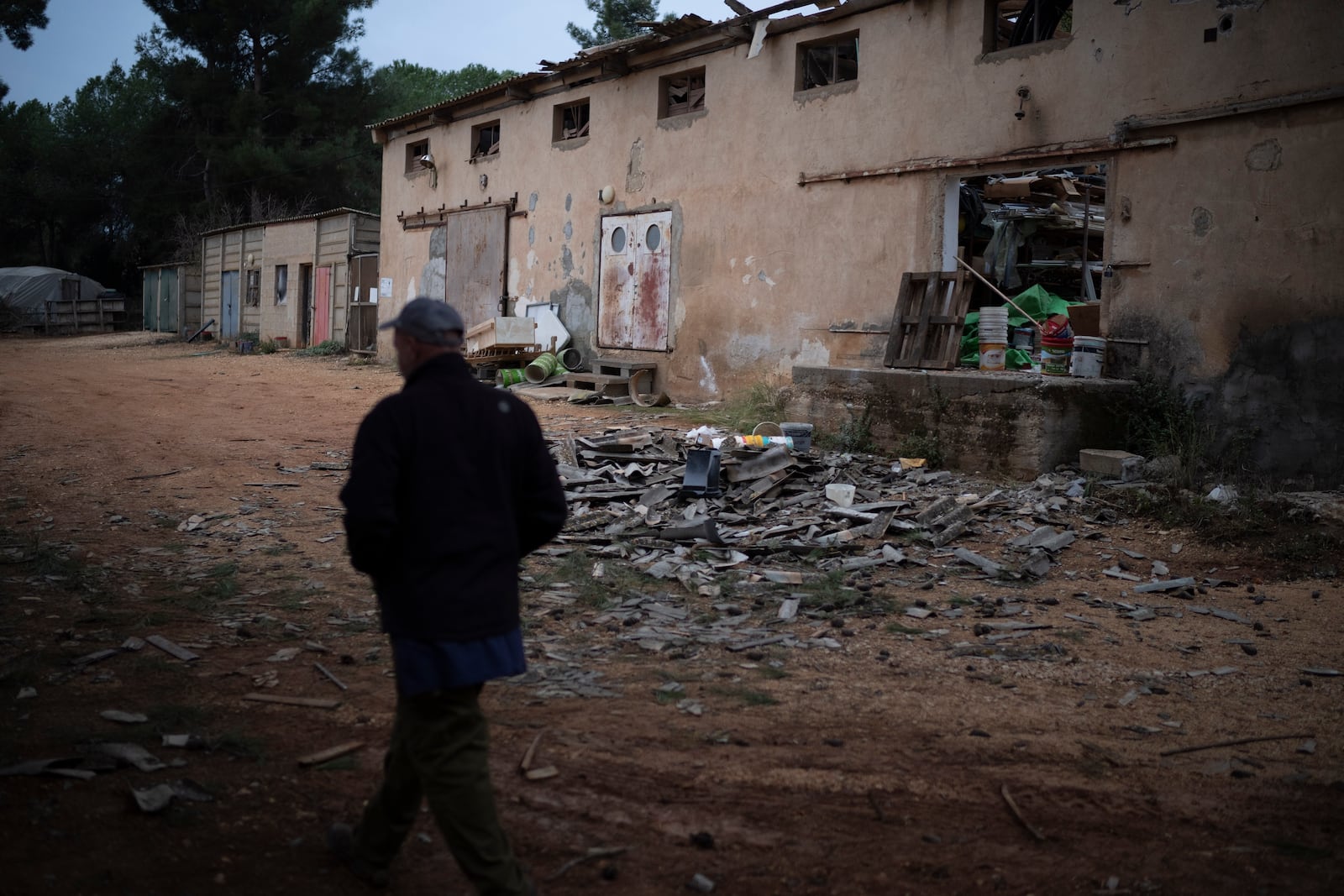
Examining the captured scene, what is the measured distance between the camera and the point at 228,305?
107ft

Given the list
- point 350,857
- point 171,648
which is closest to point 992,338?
point 171,648

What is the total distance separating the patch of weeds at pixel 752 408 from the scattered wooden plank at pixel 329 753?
27.9ft

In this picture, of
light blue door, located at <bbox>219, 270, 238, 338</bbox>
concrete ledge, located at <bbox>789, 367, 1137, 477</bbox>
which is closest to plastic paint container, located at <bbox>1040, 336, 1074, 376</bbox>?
concrete ledge, located at <bbox>789, 367, 1137, 477</bbox>

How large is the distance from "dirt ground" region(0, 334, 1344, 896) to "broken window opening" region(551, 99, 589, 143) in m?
12.2

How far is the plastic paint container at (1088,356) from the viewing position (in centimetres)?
1041

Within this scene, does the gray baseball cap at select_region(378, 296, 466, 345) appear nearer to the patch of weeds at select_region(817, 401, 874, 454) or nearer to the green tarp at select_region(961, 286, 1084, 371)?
the patch of weeds at select_region(817, 401, 874, 454)

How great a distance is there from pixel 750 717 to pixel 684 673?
696 mm

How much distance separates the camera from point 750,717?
442 centimetres

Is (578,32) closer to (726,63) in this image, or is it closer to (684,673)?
(726,63)

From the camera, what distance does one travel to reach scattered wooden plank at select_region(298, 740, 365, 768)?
3.81 m

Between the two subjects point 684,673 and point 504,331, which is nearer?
point 684,673

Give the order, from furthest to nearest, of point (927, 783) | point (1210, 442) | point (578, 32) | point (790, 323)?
point (578, 32) → point (790, 323) → point (1210, 442) → point (927, 783)

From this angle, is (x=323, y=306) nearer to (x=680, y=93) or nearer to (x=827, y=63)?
(x=680, y=93)

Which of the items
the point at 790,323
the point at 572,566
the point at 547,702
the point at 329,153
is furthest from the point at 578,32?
the point at 547,702
